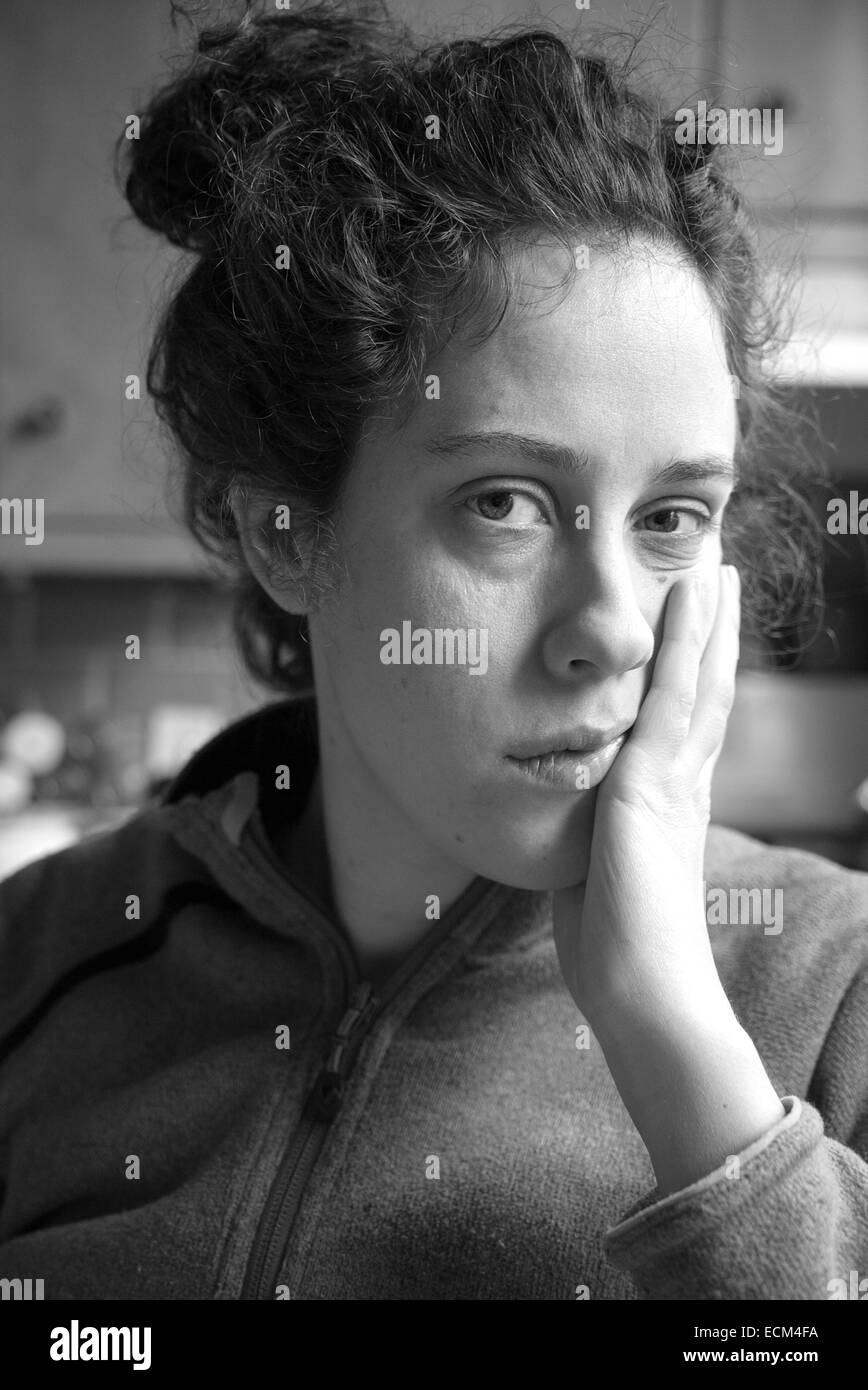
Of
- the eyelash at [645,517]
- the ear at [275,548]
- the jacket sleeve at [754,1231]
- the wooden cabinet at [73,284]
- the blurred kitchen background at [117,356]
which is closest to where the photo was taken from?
the jacket sleeve at [754,1231]

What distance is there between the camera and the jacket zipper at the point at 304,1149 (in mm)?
626

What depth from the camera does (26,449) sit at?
6.12ft

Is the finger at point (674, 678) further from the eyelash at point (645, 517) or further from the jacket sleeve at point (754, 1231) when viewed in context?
the jacket sleeve at point (754, 1231)

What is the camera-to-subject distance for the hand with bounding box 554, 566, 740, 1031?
55cm

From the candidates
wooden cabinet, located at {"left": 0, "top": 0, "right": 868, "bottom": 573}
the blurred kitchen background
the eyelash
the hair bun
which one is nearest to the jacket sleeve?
the eyelash

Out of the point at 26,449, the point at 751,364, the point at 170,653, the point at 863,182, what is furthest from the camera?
the point at 170,653

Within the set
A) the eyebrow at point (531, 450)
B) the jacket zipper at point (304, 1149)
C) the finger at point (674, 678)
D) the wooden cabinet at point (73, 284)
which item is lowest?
the jacket zipper at point (304, 1149)

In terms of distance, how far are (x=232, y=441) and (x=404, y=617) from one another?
0.17 m

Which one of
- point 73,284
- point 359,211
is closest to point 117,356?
point 73,284

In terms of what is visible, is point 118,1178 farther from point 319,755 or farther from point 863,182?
point 863,182

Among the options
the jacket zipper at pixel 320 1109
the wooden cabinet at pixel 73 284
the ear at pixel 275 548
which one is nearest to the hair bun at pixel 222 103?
the ear at pixel 275 548

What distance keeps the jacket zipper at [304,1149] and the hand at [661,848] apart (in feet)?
0.40

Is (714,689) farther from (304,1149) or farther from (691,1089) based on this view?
(304,1149)

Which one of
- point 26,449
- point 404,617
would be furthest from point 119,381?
point 404,617
